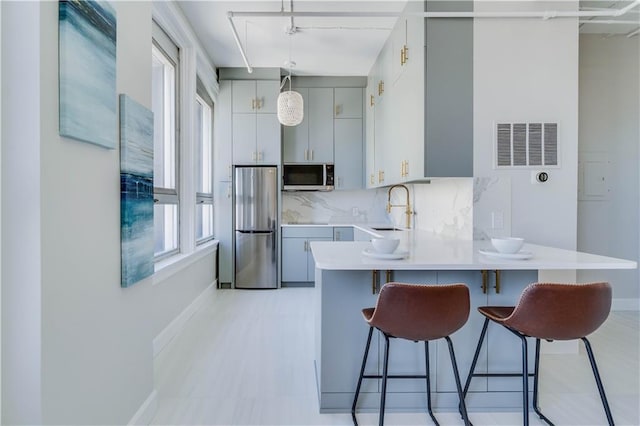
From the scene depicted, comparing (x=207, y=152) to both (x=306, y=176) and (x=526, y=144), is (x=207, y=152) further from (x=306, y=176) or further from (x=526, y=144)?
(x=526, y=144)

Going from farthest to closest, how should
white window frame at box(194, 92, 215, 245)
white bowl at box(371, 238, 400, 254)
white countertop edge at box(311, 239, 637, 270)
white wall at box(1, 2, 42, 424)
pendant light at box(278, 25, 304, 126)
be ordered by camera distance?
1. white window frame at box(194, 92, 215, 245)
2. pendant light at box(278, 25, 304, 126)
3. white bowl at box(371, 238, 400, 254)
4. white countertop edge at box(311, 239, 637, 270)
5. white wall at box(1, 2, 42, 424)

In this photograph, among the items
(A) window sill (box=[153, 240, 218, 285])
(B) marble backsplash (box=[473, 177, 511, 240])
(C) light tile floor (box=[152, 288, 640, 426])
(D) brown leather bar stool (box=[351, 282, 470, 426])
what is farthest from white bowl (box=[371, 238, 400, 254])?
(A) window sill (box=[153, 240, 218, 285])

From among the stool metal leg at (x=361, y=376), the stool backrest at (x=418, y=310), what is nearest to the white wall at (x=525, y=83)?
the stool backrest at (x=418, y=310)

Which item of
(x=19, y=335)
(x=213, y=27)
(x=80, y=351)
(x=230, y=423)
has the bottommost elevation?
(x=230, y=423)

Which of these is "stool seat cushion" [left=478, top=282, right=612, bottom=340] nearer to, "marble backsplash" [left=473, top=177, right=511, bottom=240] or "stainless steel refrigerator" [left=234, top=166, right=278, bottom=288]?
"marble backsplash" [left=473, top=177, right=511, bottom=240]

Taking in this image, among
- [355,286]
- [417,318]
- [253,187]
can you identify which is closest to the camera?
[417,318]

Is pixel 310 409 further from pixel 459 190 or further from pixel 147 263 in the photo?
pixel 459 190

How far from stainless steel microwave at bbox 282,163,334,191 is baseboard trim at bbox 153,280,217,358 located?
182cm

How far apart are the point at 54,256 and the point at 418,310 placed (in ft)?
4.52

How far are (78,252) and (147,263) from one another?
56 cm

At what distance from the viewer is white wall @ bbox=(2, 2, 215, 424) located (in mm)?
1078

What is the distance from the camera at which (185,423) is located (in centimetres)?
188

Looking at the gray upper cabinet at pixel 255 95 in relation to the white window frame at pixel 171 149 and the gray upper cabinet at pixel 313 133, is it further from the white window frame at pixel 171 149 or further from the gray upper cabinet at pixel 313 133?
the white window frame at pixel 171 149

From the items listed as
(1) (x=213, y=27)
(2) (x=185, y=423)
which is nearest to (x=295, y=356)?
(2) (x=185, y=423)
